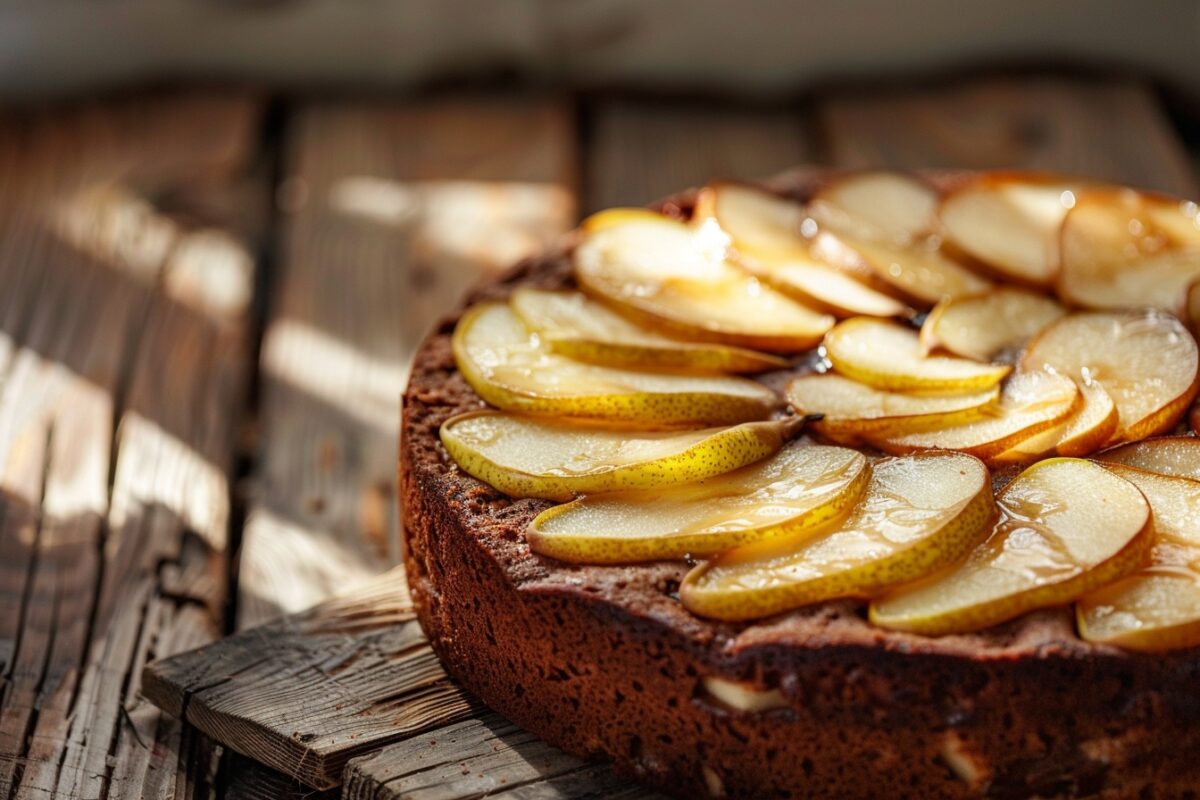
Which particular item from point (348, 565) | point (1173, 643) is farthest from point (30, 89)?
point (1173, 643)

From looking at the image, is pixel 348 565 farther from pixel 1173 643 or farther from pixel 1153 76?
pixel 1153 76

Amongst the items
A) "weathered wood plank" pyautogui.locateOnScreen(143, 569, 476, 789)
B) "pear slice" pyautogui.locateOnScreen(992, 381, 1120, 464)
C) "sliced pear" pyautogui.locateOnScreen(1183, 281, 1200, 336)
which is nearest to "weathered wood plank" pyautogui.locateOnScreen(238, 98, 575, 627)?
"weathered wood plank" pyautogui.locateOnScreen(143, 569, 476, 789)

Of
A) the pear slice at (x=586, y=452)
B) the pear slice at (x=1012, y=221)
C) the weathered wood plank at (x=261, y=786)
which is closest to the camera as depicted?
the pear slice at (x=586, y=452)

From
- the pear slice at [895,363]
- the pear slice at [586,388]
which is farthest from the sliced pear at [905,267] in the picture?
the pear slice at [586,388]

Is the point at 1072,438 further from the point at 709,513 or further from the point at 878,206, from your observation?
the point at 878,206

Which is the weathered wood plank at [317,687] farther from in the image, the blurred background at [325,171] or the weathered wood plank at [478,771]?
the blurred background at [325,171]

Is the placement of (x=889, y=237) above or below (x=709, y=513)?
above

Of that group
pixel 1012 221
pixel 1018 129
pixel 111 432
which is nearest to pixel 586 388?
pixel 1012 221
